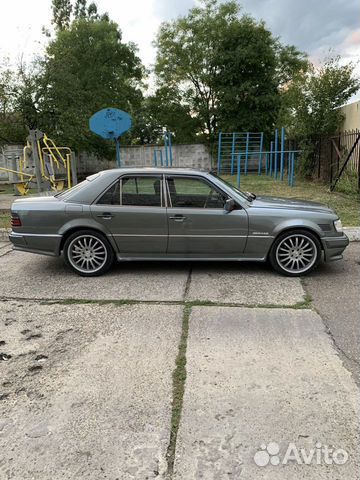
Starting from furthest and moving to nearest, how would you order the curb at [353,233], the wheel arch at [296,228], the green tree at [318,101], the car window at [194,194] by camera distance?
the green tree at [318,101] → the curb at [353,233] → the car window at [194,194] → the wheel arch at [296,228]

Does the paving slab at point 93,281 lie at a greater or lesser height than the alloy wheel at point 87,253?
lesser

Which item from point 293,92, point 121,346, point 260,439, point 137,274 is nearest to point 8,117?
point 293,92

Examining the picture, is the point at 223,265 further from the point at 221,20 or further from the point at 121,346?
the point at 221,20

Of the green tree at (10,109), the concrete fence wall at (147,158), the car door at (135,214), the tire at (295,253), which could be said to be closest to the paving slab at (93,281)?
the car door at (135,214)

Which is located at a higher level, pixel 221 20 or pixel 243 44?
pixel 221 20

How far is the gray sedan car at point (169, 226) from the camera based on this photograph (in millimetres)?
5094

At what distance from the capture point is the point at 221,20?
24953mm

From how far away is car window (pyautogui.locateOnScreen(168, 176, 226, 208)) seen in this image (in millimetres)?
5172

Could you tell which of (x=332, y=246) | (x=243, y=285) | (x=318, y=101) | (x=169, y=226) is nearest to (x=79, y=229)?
(x=169, y=226)

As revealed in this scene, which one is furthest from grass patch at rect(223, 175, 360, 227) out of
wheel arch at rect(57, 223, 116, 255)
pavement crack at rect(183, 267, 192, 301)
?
wheel arch at rect(57, 223, 116, 255)

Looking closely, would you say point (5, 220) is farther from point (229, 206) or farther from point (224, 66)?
point (224, 66)

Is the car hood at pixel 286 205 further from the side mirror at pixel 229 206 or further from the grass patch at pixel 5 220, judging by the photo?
the grass patch at pixel 5 220

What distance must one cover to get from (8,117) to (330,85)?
13856mm

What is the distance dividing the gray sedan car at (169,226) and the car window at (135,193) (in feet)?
0.04
